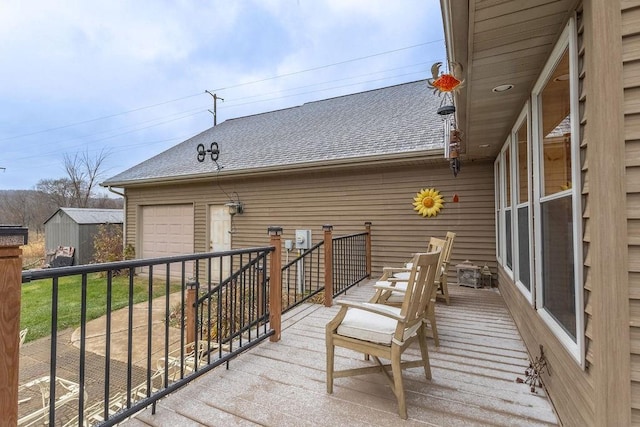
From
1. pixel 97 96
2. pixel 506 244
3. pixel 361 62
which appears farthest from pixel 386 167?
pixel 97 96

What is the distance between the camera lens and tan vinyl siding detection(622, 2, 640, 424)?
1094 mm

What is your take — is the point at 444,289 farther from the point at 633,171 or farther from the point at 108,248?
the point at 108,248

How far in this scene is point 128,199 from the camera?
9305 mm

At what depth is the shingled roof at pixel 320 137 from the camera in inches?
240

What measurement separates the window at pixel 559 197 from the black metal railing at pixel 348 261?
2.72 meters

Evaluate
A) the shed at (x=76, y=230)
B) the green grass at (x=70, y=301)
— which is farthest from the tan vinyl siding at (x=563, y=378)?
the shed at (x=76, y=230)

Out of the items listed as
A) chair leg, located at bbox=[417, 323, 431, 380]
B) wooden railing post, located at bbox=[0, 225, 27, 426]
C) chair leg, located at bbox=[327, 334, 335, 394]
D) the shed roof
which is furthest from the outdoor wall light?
the shed roof

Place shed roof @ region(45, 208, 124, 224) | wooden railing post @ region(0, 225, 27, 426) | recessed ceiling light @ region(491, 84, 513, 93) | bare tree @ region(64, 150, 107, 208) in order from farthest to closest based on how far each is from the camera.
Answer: bare tree @ region(64, 150, 107, 208), shed roof @ region(45, 208, 124, 224), recessed ceiling light @ region(491, 84, 513, 93), wooden railing post @ region(0, 225, 27, 426)

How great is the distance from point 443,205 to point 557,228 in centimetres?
377

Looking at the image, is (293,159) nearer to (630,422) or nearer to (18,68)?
(630,422)

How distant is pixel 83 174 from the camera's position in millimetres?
19922

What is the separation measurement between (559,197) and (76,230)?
1314 cm

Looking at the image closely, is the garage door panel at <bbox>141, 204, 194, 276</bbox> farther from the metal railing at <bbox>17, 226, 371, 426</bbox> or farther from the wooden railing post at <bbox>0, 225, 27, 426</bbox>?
the wooden railing post at <bbox>0, 225, 27, 426</bbox>

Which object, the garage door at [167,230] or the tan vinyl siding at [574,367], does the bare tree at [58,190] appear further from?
the tan vinyl siding at [574,367]
